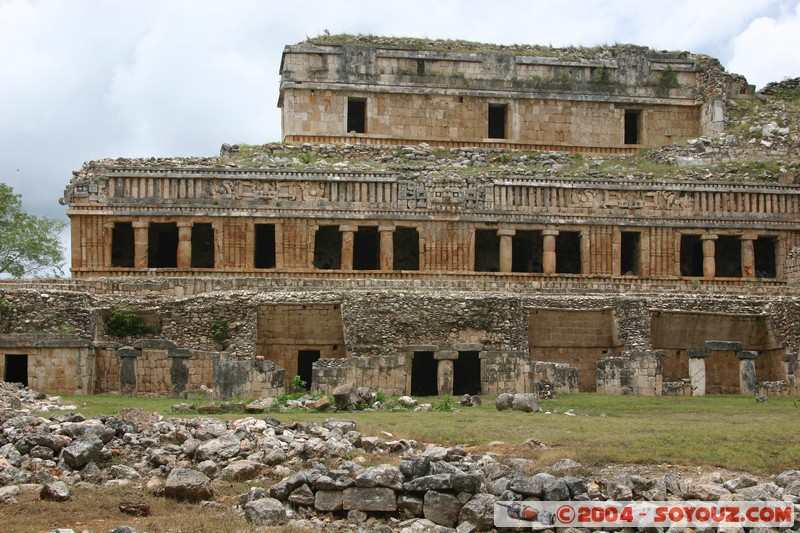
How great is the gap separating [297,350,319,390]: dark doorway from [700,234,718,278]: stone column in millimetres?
13332

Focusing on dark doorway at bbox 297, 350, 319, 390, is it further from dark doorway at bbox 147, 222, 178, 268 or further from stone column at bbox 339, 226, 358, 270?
dark doorway at bbox 147, 222, 178, 268

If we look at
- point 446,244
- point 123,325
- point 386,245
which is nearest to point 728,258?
point 446,244

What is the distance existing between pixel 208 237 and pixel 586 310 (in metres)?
12.9

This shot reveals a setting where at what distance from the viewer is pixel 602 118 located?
4169cm

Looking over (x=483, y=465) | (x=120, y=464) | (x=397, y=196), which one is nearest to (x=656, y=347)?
(x=397, y=196)

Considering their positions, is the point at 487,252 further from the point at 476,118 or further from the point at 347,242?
the point at 476,118

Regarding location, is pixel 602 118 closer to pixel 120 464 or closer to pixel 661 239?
pixel 661 239

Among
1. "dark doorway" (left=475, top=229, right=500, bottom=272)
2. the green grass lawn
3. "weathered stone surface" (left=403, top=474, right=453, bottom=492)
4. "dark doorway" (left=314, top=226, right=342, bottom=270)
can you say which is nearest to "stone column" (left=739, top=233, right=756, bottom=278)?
"dark doorway" (left=475, top=229, right=500, bottom=272)

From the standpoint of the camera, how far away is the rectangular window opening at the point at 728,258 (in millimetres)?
38250

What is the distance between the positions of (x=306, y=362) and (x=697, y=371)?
1043cm

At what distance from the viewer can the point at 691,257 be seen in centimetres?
3869

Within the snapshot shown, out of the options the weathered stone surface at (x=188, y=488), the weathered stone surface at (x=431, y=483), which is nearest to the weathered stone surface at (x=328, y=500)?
the weathered stone surface at (x=431, y=483)

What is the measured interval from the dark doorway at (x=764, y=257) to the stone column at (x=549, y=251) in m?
7.39

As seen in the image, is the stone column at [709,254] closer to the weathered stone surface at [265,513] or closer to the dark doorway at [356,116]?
the dark doorway at [356,116]
